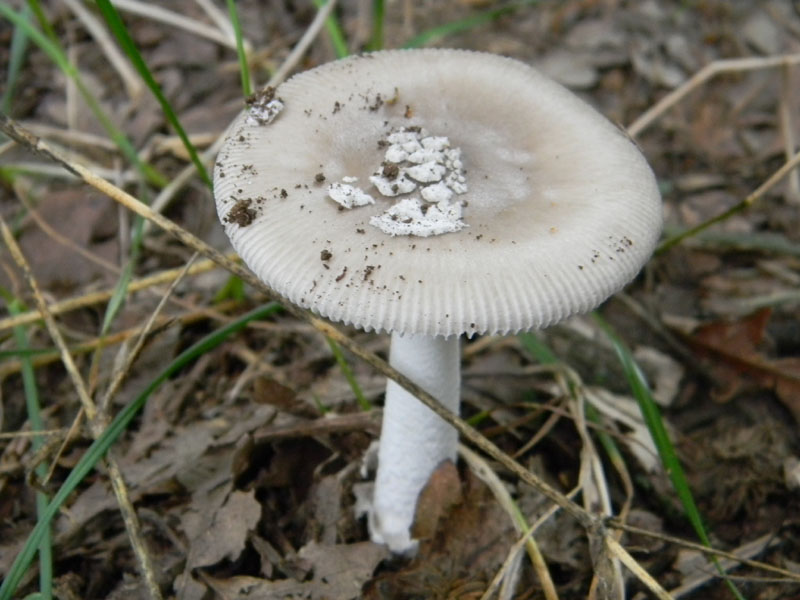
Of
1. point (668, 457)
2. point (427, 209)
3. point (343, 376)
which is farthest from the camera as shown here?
point (343, 376)

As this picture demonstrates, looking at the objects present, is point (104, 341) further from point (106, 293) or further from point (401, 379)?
point (401, 379)

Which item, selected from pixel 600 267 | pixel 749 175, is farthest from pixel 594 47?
pixel 600 267

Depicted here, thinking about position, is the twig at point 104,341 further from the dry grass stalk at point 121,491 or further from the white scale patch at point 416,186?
the white scale patch at point 416,186

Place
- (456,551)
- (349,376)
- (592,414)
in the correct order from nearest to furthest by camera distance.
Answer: (456,551)
(349,376)
(592,414)

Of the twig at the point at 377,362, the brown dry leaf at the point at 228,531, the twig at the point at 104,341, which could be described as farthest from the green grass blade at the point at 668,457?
the twig at the point at 104,341

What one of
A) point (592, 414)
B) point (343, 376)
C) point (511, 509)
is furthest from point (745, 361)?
point (343, 376)
